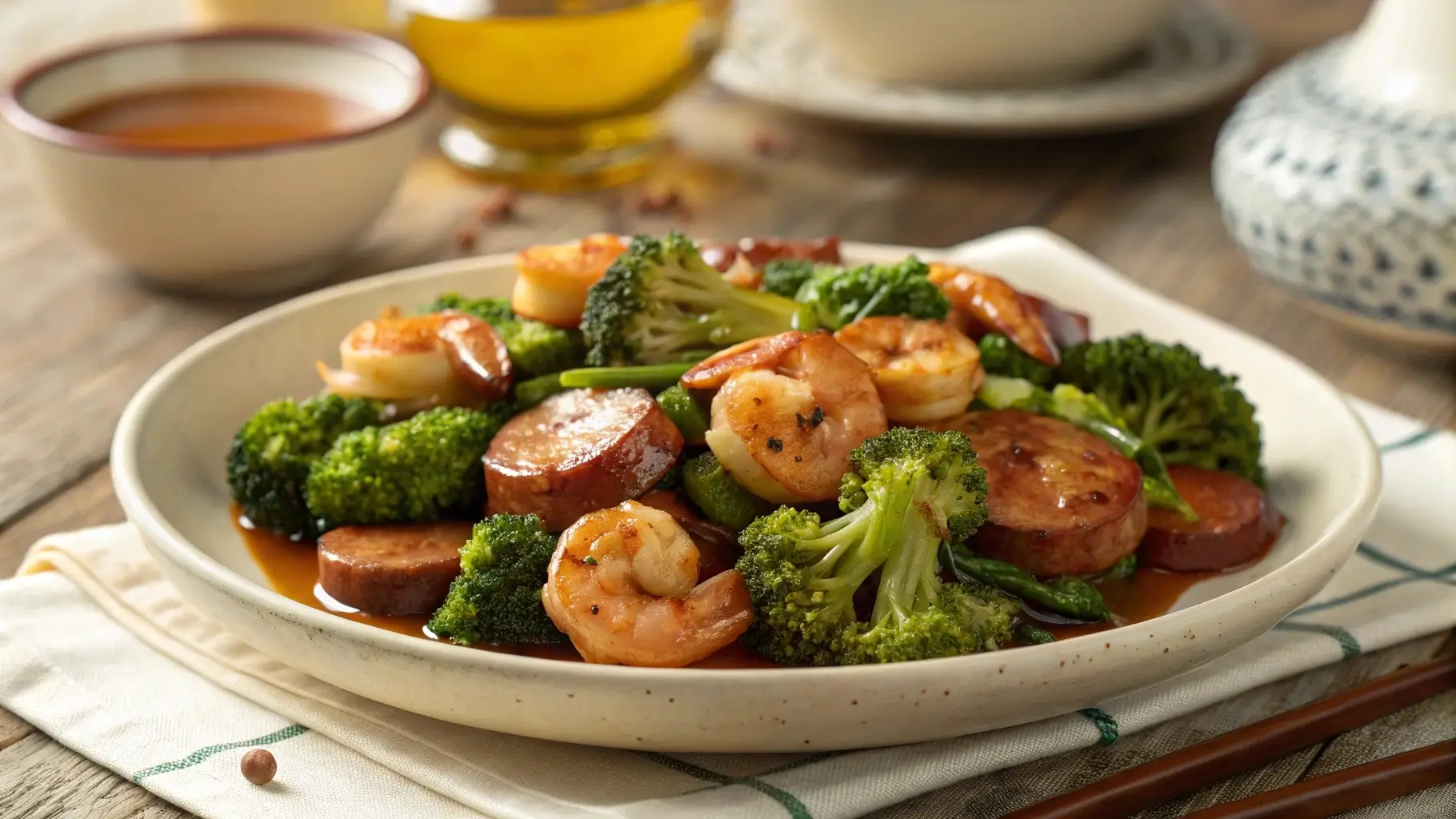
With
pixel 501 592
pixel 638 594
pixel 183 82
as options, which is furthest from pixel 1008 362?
pixel 183 82

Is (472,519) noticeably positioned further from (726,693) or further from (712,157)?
(712,157)

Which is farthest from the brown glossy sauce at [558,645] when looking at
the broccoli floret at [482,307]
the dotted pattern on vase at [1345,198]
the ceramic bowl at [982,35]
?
the ceramic bowl at [982,35]

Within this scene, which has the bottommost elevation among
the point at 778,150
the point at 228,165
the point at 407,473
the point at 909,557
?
the point at 778,150

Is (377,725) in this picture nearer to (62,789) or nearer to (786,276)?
(62,789)

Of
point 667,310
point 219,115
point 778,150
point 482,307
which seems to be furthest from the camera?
point 778,150

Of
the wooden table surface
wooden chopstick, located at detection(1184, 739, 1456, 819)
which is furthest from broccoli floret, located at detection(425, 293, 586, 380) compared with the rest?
wooden chopstick, located at detection(1184, 739, 1456, 819)

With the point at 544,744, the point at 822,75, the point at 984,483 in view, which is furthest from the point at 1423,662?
the point at 822,75
